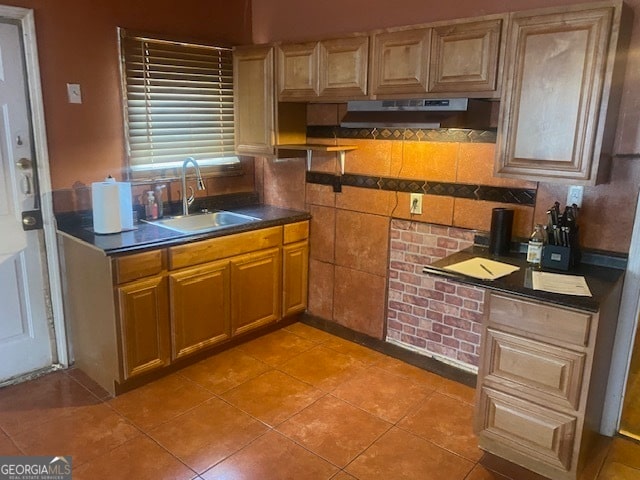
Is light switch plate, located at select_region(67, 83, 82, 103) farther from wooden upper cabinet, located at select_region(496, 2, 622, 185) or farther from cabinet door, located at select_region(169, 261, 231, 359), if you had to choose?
wooden upper cabinet, located at select_region(496, 2, 622, 185)

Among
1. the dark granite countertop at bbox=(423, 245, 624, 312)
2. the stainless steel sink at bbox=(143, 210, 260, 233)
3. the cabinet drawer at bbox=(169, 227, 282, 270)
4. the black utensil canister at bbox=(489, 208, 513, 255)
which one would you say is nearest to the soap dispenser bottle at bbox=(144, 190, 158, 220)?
→ the stainless steel sink at bbox=(143, 210, 260, 233)

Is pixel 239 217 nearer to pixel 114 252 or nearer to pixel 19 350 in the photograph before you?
pixel 114 252

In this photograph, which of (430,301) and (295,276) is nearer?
(430,301)

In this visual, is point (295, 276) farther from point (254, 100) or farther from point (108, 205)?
point (108, 205)

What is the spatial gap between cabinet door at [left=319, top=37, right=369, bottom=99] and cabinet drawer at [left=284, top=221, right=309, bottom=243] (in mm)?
962

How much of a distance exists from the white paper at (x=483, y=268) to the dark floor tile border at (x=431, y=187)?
401mm

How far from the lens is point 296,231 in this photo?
3.60m

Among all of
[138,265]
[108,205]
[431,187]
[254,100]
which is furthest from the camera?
[254,100]

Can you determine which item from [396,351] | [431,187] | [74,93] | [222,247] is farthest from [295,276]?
[74,93]

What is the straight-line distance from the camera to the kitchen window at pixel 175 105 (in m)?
3.12

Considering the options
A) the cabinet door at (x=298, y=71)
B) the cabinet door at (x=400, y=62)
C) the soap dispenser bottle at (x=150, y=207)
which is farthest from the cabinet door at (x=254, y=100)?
the cabinet door at (x=400, y=62)

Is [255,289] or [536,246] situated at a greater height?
[536,246]

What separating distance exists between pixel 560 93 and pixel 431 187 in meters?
0.95

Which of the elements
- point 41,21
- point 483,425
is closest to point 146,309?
point 41,21
